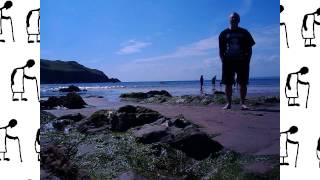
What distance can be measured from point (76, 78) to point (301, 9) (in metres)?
1.59

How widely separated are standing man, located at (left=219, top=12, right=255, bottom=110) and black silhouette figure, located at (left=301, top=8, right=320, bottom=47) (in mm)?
288

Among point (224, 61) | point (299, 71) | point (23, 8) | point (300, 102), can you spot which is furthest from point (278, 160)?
point (23, 8)

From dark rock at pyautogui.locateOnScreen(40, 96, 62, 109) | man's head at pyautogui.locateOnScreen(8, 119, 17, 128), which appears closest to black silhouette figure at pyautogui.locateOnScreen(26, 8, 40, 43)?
man's head at pyautogui.locateOnScreen(8, 119, 17, 128)

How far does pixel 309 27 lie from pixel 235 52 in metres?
0.45

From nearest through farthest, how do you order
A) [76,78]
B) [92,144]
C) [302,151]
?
[302,151], [92,144], [76,78]

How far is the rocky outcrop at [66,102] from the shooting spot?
3.86m

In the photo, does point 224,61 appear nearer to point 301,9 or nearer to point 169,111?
point 301,9

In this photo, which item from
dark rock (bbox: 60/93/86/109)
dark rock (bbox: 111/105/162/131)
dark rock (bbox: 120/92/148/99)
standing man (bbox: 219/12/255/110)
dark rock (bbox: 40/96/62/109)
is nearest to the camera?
standing man (bbox: 219/12/255/110)

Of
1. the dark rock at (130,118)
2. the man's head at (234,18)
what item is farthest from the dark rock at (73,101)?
the man's head at (234,18)

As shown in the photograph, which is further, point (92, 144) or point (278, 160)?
point (92, 144)

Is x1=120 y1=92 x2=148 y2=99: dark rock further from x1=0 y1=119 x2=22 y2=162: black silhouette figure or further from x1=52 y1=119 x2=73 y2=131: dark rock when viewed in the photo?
x1=0 y1=119 x2=22 y2=162: black silhouette figure

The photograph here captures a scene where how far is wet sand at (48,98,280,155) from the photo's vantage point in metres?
2.41

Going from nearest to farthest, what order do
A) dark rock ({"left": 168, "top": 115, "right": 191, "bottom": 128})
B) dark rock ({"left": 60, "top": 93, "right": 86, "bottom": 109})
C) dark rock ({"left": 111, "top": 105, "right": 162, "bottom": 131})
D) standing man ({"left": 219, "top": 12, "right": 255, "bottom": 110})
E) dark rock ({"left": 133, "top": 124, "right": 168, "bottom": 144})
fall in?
standing man ({"left": 219, "top": 12, "right": 255, "bottom": 110}), dark rock ({"left": 133, "top": 124, "right": 168, "bottom": 144}), dark rock ({"left": 168, "top": 115, "right": 191, "bottom": 128}), dark rock ({"left": 111, "top": 105, "right": 162, "bottom": 131}), dark rock ({"left": 60, "top": 93, "right": 86, "bottom": 109})

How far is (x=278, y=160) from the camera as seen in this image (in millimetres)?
2287
